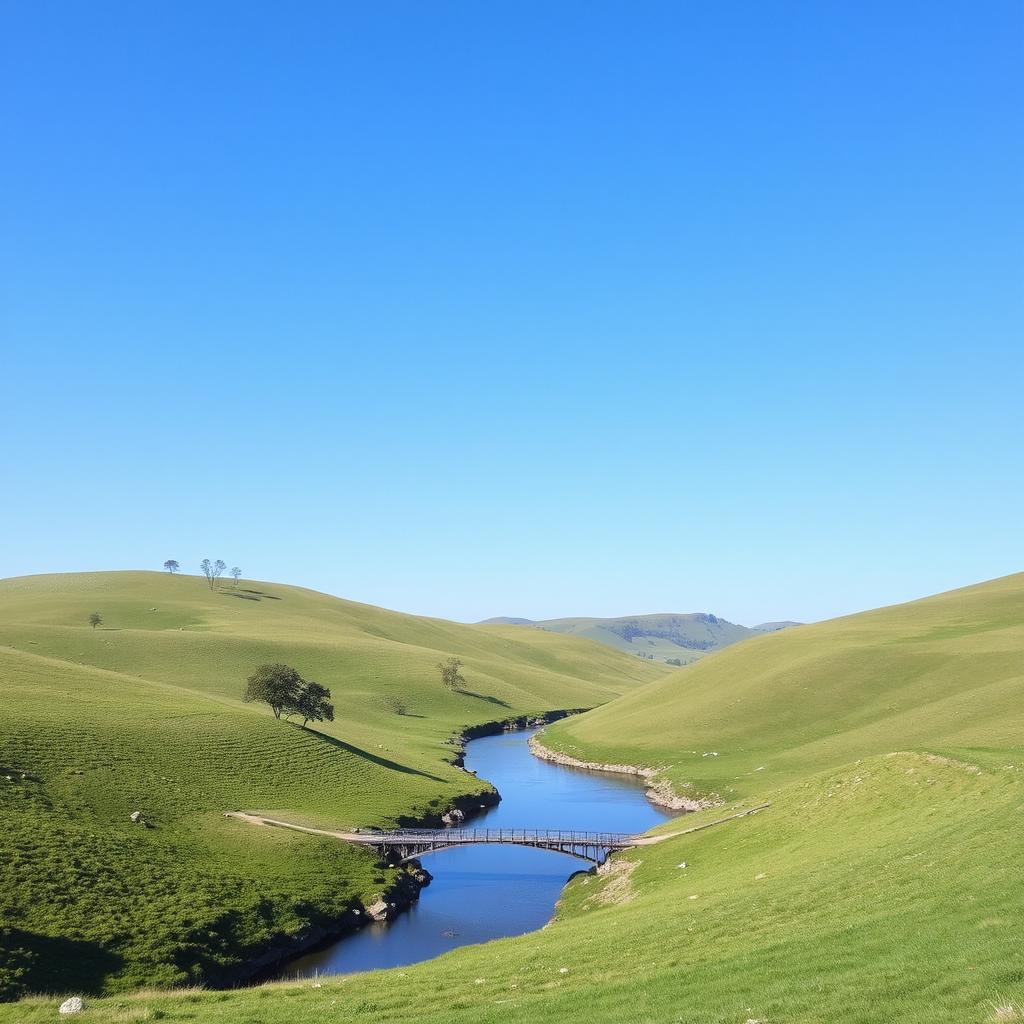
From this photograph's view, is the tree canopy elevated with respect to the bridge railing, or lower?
elevated

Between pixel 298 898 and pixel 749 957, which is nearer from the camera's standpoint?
pixel 749 957

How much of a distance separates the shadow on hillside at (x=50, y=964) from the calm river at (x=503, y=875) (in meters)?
9.85

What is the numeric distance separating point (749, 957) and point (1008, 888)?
789 cm

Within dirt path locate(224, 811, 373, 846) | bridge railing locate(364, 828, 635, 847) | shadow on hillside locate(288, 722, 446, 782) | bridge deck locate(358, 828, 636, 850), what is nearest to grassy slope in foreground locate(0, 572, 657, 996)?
shadow on hillside locate(288, 722, 446, 782)

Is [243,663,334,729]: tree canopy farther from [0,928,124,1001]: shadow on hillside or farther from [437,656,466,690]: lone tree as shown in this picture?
[437,656,466,690]: lone tree

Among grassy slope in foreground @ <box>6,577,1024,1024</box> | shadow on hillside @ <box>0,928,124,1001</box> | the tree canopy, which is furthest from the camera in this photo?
the tree canopy

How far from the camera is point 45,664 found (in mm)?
95188

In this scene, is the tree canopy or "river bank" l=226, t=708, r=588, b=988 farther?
the tree canopy

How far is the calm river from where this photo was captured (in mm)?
46781

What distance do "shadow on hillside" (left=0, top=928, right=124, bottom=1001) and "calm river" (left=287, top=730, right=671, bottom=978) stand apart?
985cm

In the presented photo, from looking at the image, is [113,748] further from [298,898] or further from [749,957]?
[749,957]

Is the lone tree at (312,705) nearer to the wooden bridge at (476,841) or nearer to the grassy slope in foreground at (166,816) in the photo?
the grassy slope in foreground at (166,816)

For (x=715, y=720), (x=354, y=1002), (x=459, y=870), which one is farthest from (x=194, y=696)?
(x=354, y=1002)

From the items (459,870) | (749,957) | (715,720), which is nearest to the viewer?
(749,957)
